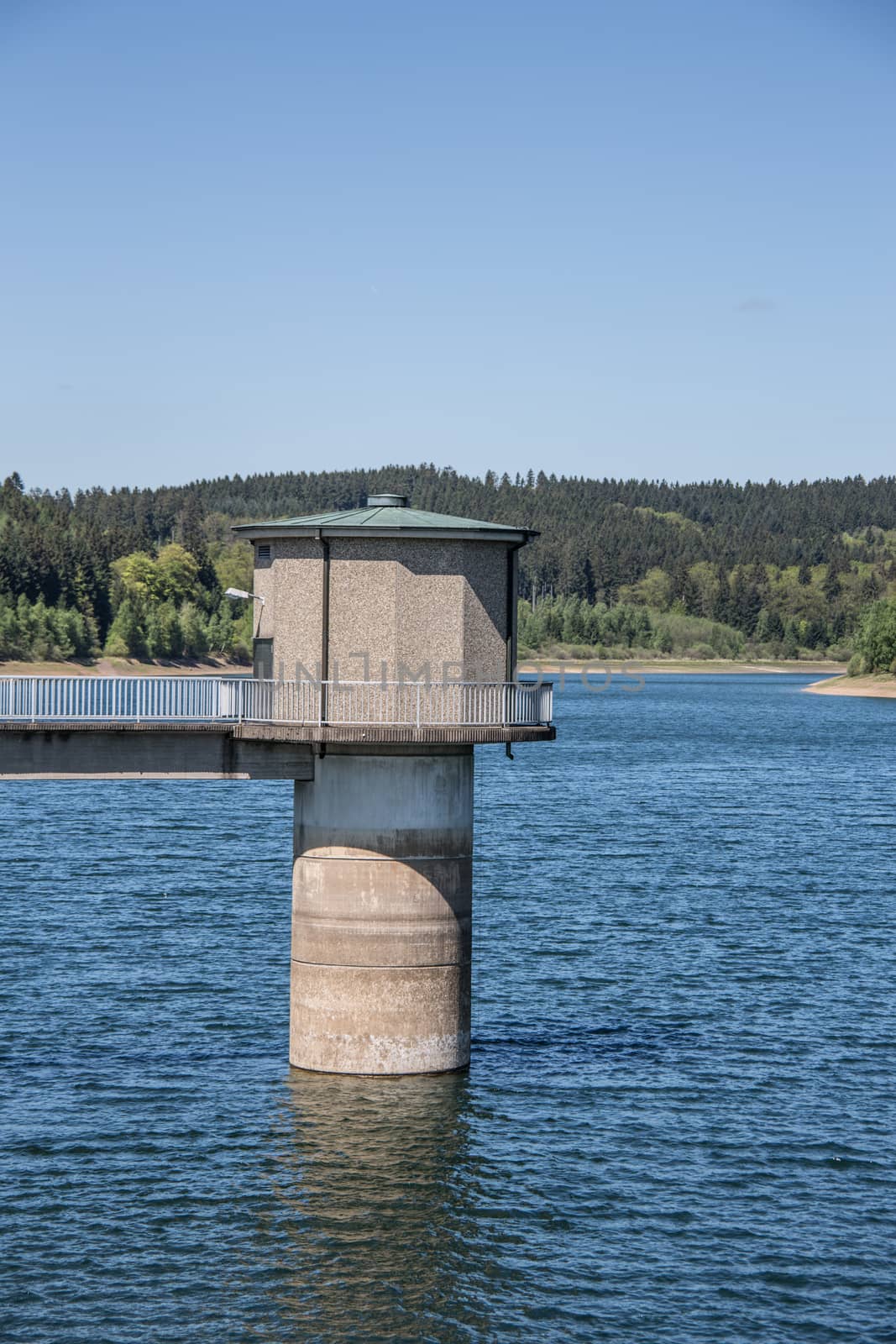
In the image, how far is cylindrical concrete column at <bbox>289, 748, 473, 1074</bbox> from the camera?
33500 mm

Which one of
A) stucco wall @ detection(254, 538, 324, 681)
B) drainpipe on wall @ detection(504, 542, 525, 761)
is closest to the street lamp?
stucco wall @ detection(254, 538, 324, 681)

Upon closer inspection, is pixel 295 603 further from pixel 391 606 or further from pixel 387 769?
pixel 387 769

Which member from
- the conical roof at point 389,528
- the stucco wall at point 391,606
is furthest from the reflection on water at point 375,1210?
the conical roof at point 389,528

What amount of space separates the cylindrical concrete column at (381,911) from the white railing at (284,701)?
84cm

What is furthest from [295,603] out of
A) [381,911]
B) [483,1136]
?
[483,1136]

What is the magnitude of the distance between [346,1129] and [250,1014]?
29.7 feet

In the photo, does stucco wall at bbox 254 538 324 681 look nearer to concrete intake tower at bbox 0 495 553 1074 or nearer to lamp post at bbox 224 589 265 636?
concrete intake tower at bbox 0 495 553 1074

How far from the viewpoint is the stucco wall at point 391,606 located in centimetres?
3356

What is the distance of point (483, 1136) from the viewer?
32.1 metres

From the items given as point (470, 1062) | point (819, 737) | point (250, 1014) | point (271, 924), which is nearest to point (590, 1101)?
point (470, 1062)

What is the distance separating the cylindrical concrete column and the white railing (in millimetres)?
835

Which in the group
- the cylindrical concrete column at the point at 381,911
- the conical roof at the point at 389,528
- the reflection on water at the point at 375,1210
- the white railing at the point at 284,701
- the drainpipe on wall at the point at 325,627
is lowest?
the reflection on water at the point at 375,1210

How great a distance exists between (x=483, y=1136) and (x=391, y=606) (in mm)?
9797

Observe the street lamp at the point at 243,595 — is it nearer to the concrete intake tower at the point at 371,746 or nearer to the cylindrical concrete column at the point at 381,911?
the concrete intake tower at the point at 371,746
